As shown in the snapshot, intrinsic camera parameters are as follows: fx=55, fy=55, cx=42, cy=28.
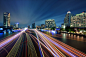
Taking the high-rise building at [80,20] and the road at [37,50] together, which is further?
the high-rise building at [80,20]

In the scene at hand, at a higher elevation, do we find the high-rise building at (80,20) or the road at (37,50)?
the high-rise building at (80,20)

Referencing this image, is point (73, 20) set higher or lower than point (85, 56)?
higher

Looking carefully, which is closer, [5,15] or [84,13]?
[84,13]

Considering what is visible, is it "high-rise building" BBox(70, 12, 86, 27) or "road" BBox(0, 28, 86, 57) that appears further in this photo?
"high-rise building" BBox(70, 12, 86, 27)

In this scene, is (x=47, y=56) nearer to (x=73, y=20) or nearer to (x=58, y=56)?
(x=58, y=56)

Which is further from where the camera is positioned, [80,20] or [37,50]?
[80,20]

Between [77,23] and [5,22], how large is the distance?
160293 mm

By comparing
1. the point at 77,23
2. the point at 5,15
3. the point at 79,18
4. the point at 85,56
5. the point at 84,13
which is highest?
the point at 5,15

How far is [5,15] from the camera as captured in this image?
447 feet

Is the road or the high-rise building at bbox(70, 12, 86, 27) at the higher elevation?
the high-rise building at bbox(70, 12, 86, 27)

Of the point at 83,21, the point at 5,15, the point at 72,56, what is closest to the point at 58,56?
the point at 72,56

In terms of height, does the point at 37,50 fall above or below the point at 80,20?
below

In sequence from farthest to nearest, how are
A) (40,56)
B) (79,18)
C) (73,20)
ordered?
(73,20), (79,18), (40,56)

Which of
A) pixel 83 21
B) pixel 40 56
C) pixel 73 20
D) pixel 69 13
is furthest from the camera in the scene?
pixel 69 13
